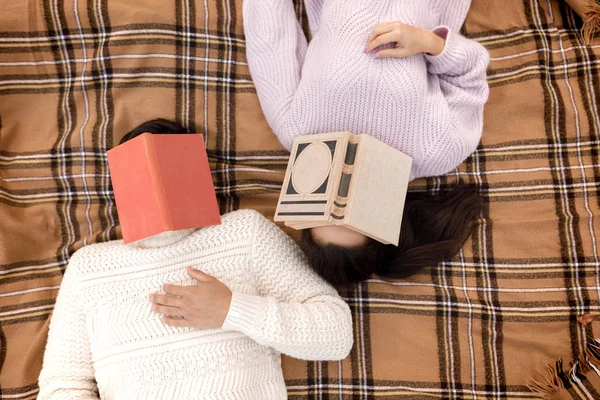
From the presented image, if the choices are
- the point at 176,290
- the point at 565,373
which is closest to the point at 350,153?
the point at 176,290

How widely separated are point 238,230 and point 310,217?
0.82ft

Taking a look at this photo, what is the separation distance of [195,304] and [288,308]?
21 cm

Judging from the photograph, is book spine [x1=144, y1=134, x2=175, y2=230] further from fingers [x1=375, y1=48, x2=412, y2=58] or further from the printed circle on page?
fingers [x1=375, y1=48, x2=412, y2=58]

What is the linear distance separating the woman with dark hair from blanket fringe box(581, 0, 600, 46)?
369mm

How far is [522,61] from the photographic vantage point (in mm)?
1350

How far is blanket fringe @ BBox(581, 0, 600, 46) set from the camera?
4.27 ft

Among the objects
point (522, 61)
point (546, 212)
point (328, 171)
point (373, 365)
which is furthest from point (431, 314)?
point (522, 61)

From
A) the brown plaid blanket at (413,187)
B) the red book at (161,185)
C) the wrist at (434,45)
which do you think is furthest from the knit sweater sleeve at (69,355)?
the wrist at (434,45)

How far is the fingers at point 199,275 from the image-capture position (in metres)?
1.07

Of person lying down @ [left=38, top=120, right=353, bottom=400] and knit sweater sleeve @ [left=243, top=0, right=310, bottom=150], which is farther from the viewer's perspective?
knit sweater sleeve @ [left=243, top=0, right=310, bottom=150]

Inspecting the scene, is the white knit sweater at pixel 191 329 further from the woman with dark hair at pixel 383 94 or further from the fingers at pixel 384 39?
the fingers at pixel 384 39

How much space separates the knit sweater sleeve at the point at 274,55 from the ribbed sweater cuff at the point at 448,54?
1.14ft

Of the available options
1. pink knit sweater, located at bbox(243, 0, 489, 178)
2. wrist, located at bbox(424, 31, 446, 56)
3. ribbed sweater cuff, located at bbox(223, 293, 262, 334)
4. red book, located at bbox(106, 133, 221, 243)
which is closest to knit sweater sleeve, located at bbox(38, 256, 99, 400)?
red book, located at bbox(106, 133, 221, 243)

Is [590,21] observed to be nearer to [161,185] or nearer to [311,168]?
[311,168]
